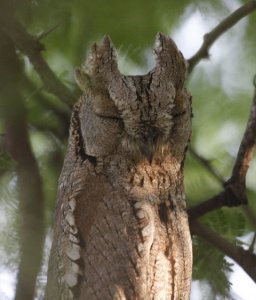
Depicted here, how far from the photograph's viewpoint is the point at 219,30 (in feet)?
15.3

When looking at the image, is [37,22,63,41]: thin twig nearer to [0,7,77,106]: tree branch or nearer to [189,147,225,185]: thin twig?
[0,7,77,106]: tree branch

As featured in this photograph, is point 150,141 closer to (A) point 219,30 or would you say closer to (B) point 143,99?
(B) point 143,99

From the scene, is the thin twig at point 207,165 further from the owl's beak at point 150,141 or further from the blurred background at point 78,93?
the owl's beak at point 150,141

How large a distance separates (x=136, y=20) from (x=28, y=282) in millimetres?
1109

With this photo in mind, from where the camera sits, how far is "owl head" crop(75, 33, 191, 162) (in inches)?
155

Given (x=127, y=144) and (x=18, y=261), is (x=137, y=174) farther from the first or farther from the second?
(x=18, y=261)

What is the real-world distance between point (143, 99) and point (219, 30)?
858 mm

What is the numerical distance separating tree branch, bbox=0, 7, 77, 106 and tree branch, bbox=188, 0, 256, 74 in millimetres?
494

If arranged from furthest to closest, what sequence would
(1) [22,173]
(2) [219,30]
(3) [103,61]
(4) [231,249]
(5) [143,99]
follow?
1. (2) [219,30]
2. (4) [231,249]
3. (1) [22,173]
4. (3) [103,61]
5. (5) [143,99]

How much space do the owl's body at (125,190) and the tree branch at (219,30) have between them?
0.58 metres

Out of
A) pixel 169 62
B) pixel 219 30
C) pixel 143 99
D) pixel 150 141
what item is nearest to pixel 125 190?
pixel 150 141

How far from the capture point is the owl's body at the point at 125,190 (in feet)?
12.9

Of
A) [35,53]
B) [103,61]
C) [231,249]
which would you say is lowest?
[231,249]

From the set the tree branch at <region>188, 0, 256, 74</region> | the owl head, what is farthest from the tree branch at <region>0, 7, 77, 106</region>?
the tree branch at <region>188, 0, 256, 74</region>
